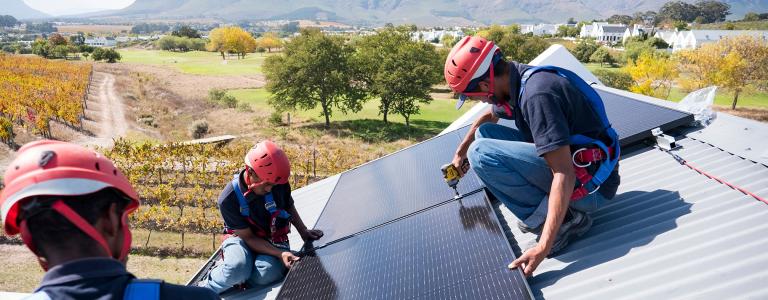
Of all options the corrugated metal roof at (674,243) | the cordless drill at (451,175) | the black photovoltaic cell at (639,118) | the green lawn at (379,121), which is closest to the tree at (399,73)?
the green lawn at (379,121)

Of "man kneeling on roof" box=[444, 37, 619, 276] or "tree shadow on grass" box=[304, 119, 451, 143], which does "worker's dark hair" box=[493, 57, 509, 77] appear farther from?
"tree shadow on grass" box=[304, 119, 451, 143]

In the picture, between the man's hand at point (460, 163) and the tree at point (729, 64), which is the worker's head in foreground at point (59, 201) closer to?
the man's hand at point (460, 163)

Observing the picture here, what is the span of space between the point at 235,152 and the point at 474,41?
25523 mm

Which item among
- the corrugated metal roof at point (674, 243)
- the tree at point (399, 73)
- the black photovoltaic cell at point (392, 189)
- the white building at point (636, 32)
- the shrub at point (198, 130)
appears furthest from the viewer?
the white building at point (636, 32)

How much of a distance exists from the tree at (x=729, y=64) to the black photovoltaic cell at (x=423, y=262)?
54.0 meters

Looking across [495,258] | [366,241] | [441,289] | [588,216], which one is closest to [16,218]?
[441,289]

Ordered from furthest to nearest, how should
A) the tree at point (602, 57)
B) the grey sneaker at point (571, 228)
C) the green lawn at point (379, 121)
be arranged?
the tree at point (602, 57) → the green lawn at point (379, 121) → the grey sneaker at point (571, 228)

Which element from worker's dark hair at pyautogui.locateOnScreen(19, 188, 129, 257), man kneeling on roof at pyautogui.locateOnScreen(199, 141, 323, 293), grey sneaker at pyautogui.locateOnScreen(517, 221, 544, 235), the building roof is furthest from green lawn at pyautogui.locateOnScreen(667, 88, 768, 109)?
worker's dark hair at pyautogui.locateOnScreen(19, 188, 129, 257)

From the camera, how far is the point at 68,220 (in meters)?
2.11

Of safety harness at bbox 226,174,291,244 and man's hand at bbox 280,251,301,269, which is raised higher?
safety harness at bbox 226,174,291,244

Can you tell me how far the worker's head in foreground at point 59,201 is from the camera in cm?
206

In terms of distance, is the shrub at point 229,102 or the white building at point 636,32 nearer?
the shrub at point 229,102

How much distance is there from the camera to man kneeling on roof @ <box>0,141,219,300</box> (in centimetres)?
207

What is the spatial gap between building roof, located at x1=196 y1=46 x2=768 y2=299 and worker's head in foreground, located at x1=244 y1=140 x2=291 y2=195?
4.05 feet
